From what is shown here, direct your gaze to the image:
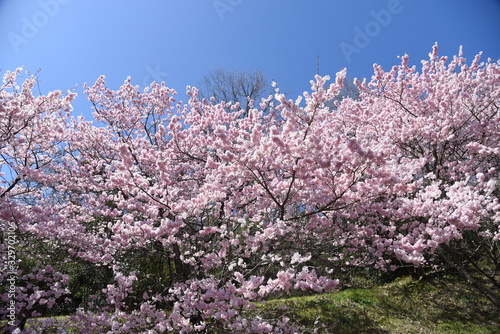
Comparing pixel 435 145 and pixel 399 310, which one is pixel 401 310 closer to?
pixel 399 310

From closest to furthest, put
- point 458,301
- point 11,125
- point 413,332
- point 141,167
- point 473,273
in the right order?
point 11,125 < point 413,332 < point 141,167 < point 458,301 < point 473,273

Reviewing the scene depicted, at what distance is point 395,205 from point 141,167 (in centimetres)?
518

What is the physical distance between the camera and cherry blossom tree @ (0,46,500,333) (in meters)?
3.57

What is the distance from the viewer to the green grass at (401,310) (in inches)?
232

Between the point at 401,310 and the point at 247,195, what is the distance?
5.13 metres

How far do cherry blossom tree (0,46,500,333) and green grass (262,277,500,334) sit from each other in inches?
43.7

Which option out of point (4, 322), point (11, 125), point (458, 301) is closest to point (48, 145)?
point (11, 125)

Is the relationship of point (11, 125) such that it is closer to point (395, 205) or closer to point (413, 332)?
point (395, 205)

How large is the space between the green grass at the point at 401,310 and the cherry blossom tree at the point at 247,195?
1110 mm

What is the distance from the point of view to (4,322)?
5730 millimetres

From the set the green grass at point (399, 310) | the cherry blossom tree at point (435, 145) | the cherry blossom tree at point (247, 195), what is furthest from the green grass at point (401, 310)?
the cherry blossom tree at point (247, 195)

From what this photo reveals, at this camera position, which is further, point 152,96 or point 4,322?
point 152,96

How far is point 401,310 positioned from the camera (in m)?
6.72

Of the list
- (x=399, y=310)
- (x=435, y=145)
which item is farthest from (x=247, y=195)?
(x=399, y=310)
